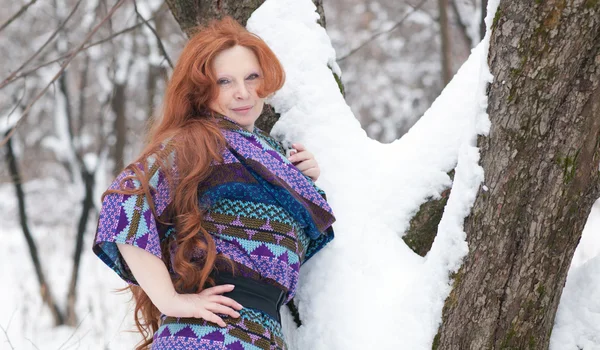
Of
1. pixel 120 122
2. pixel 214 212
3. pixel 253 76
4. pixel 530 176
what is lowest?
pixel 214 212

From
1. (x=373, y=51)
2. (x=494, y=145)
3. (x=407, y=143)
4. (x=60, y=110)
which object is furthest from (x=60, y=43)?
(x=494, y=145)

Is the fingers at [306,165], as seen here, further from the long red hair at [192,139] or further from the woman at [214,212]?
the long red hair at [192,139]

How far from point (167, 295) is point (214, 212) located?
27 cm

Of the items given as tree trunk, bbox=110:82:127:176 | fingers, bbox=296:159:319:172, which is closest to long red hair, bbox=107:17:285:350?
fingers, bbox=296:159:319:172

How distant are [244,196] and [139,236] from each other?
342 millimetres

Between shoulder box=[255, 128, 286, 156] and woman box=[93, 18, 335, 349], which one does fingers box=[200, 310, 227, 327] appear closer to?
woman box=[93, 18, 335, 349]

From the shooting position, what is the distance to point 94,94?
12.5 m

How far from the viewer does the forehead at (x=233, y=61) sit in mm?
1937

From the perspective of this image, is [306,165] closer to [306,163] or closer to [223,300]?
[306,163]

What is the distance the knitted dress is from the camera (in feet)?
5.44

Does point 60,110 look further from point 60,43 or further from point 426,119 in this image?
point 426,119

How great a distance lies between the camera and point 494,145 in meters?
1.54

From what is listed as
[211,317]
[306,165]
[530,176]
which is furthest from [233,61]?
[530,176]

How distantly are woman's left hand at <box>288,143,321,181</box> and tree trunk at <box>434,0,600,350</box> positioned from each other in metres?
0.61
